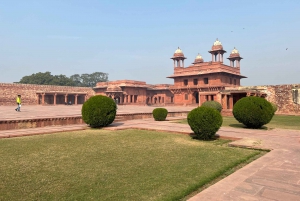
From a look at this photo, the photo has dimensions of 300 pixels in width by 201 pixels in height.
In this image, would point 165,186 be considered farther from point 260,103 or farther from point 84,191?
point 260,103

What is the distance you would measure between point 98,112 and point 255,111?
649 cm

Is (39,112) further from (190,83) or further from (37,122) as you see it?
(190,83)

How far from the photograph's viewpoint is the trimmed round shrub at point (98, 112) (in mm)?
9562

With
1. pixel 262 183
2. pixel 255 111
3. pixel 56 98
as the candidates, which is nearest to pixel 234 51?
pixel 56 98

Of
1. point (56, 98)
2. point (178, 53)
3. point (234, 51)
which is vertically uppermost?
point (234, 51)

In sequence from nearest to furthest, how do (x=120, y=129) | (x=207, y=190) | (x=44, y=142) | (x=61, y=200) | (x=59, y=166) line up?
(x=61, y=200), (x=207, y=190), (x=59, y=166), (x=44, y=142), (x=120, y=129)

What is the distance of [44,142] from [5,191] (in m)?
3.63

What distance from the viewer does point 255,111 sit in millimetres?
9383

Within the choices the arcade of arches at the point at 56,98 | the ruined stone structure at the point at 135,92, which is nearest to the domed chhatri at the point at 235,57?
the ruined stone structure at the point at 135,92

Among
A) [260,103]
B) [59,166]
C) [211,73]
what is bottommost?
[59,166]

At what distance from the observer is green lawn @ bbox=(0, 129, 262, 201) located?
9.57ft

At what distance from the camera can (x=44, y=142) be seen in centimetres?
642

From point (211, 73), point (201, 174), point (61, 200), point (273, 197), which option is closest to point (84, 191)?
point (61, 200)

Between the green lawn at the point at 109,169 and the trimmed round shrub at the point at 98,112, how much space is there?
10.9 feet
